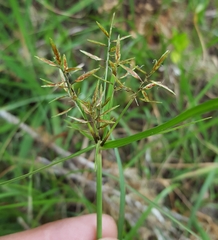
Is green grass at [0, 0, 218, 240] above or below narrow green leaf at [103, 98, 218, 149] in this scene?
below

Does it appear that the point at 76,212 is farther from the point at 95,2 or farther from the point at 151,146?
the point at 95,2

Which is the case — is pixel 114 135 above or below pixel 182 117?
below

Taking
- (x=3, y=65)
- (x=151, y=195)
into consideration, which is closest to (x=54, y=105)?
(x=3, y=65)

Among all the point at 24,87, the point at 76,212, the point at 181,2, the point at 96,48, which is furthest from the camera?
the point at 181,2

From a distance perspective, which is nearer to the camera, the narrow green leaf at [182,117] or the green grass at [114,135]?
the narrow green leaf at [182,117]

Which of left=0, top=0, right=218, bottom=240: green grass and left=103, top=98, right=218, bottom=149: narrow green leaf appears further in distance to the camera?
left=0, top=0, right=218, bottom=240: green grass

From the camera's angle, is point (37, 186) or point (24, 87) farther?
point (24, 87)

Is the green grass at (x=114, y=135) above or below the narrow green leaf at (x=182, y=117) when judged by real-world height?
below

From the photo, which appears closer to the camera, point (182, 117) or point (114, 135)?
point (182, 117)
